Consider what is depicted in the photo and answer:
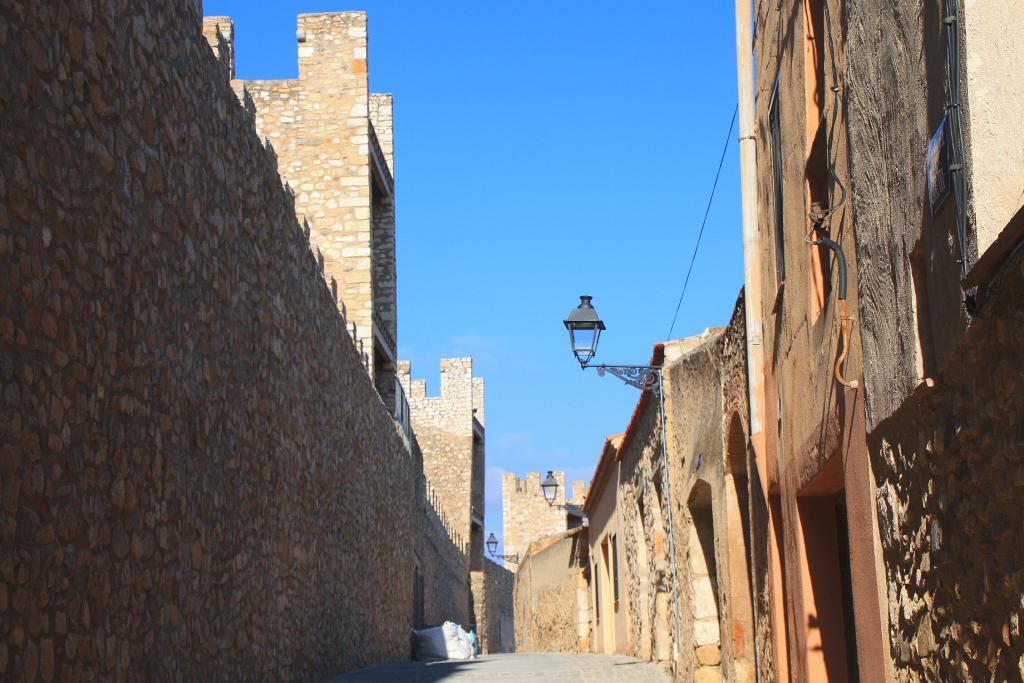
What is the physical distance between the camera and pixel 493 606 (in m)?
47.2

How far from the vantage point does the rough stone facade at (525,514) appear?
50406mm

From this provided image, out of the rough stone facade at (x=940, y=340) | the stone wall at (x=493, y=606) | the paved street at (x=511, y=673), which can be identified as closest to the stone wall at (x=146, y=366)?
the paved street at (x=511, y=673)

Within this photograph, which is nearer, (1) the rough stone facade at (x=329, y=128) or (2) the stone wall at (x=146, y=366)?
(2) the stone wall at (x=146, y=366)

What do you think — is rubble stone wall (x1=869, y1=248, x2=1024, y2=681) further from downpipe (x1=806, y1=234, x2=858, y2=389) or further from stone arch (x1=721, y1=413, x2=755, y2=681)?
stone arch (x1=721, y1=413, x2=755, y2=681)

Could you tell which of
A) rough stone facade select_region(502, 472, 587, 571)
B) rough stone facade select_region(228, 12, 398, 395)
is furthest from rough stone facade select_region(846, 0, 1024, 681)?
rough stone facade select_region(502, 472, 587, 571)

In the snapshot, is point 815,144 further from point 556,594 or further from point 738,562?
point 556,594

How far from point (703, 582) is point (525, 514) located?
126 ft

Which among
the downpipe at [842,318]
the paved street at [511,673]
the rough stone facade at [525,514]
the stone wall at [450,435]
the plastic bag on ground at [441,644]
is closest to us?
the downpipe at [842,318]

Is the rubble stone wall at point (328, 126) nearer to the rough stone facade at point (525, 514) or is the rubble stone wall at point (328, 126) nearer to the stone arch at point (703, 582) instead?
the stone arch at point (703, 582)

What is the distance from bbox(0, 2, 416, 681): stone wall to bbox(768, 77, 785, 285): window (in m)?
3.73

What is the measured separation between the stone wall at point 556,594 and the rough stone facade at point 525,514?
9359 millimetres

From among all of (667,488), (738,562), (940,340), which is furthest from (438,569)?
(940,340)

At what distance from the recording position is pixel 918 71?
526cm

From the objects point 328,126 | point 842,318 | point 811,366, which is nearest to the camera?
point 842,318
